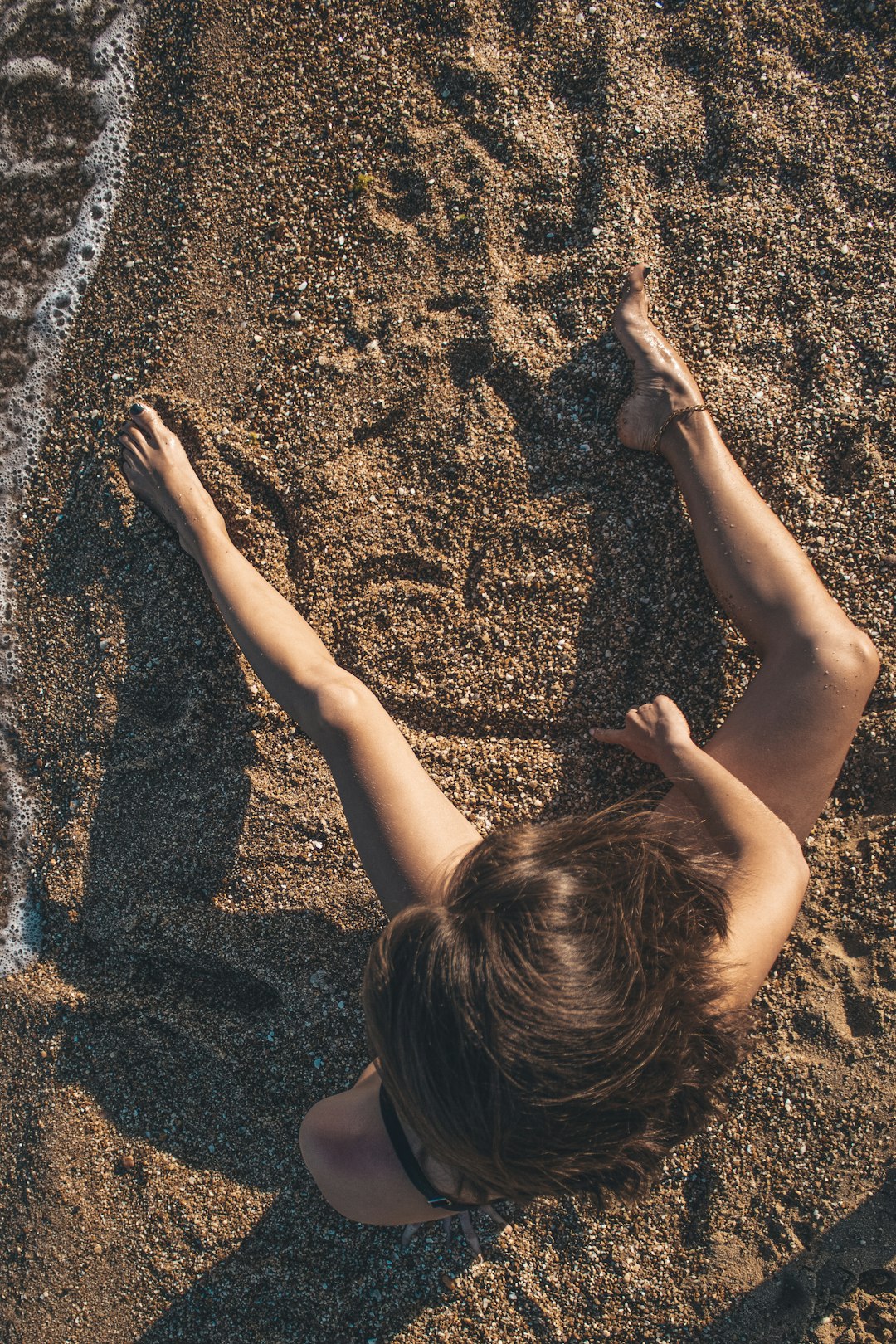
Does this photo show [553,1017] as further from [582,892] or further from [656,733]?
[656,733]

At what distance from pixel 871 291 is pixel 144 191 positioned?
281 centimetres

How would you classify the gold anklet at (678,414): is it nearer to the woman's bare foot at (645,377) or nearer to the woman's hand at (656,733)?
the woman's bare foot at (645,377)

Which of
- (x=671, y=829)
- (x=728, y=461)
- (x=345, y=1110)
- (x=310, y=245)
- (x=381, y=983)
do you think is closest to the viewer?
(x=381, y=983)

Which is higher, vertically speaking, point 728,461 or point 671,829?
point 728,461

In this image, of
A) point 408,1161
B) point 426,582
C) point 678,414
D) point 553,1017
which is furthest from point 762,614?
Answer: point 408,1161

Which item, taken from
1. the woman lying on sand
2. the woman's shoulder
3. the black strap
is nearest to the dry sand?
the woman lying on sand

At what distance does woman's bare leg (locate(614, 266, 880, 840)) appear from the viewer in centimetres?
232

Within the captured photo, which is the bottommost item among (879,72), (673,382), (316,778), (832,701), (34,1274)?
(34,1274)

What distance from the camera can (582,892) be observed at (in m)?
1.64

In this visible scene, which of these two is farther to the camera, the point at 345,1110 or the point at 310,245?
the point at 310,245

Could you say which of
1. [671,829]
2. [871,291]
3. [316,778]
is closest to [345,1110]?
[316,778]

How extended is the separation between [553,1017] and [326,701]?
1160 mm

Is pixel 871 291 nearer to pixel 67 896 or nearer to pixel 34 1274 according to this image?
pixel 67 896

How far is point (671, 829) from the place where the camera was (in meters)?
2.12
